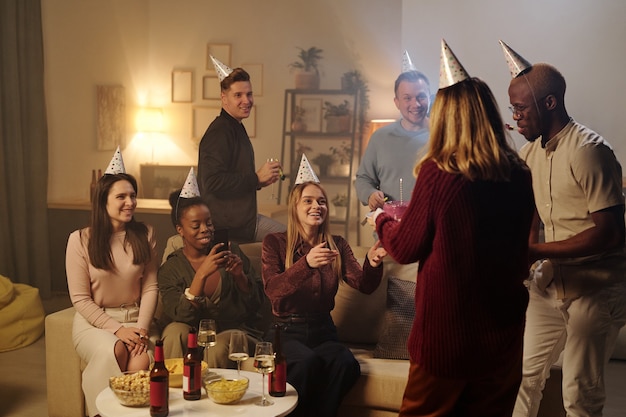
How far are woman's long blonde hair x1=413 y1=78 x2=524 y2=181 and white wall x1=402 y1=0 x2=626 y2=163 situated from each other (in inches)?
88.9

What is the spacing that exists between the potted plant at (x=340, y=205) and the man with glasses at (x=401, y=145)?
308 centimetres

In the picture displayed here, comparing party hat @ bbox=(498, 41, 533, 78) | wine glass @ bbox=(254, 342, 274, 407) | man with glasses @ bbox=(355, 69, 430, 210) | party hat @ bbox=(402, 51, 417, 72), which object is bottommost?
wine glass @ bbox=(254, 342, 274, 407)

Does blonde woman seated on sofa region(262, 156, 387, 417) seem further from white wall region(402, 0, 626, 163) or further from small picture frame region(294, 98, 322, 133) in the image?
small picture frame region(294, 98, 322, 133)

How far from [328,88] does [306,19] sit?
662 millimetres

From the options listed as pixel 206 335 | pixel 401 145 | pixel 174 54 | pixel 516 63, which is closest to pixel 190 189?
pixel 206 335

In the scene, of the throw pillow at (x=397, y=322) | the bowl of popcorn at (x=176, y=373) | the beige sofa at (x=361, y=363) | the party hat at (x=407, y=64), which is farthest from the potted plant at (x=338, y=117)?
the bowl of popcorn at (x=176, y=373)

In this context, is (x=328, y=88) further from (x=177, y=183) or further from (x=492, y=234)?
(x=492, y=234)

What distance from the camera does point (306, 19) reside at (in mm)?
6918

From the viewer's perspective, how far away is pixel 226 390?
2.50 m

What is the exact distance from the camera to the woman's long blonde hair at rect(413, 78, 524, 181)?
187cm

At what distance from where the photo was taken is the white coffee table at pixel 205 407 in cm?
243

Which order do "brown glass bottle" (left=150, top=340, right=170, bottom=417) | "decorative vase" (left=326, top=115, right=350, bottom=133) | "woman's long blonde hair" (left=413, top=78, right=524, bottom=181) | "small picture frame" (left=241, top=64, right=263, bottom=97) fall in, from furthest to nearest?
"small picture frame" (left=241, top=64, right=263, bottom=97), "decorative vase" (left=326, top=115, right=350, bottom=133), "brown glass bottle" (left=150, top=340, right=170, bottom=417), "woman's long blonde hair" (left=413, top=78, right=524, bottom=181)

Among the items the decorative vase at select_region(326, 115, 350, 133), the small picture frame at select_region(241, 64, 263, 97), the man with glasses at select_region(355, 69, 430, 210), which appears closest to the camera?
the man with glasses at select_region(355, 69, 430, 210)

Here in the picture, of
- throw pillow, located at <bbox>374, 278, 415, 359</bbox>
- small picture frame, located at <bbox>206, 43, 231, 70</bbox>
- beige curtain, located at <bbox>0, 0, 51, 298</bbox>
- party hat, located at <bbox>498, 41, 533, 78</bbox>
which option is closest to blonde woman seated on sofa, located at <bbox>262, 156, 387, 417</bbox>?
throw pillow, located at <bbox>374, 278, 415, 359</bbox>
